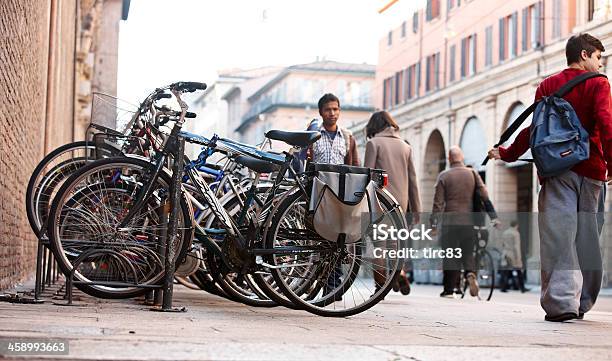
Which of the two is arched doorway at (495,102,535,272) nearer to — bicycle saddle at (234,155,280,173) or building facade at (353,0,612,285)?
building facade at (353,0,612,285)

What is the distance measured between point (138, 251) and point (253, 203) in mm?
849

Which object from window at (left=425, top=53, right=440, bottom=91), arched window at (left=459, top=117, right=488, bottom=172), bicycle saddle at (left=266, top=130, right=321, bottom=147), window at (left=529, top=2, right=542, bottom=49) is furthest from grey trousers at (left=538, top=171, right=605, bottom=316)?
window at (left=425, top=53, right=440, bottom=91)

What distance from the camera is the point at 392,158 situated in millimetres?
11172

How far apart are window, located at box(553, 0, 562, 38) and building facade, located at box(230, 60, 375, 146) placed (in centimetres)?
5403

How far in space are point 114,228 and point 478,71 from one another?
3538 cm

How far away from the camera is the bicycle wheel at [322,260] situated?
22.6 feet

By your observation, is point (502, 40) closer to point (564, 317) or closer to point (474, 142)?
point (474, 142)

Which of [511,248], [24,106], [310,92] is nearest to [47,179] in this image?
[24,106]

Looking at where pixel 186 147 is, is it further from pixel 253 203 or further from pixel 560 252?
pixel 560 252

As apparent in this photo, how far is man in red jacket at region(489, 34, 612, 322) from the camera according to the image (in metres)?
7.45

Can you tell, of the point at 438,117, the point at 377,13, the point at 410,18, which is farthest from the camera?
the point at 410,18

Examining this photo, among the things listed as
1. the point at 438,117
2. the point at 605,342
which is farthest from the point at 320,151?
the point at 438,117

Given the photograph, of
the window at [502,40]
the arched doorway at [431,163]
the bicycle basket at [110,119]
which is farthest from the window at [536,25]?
the bicycle basket at [110,119]

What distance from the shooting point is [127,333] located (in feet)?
15.9
